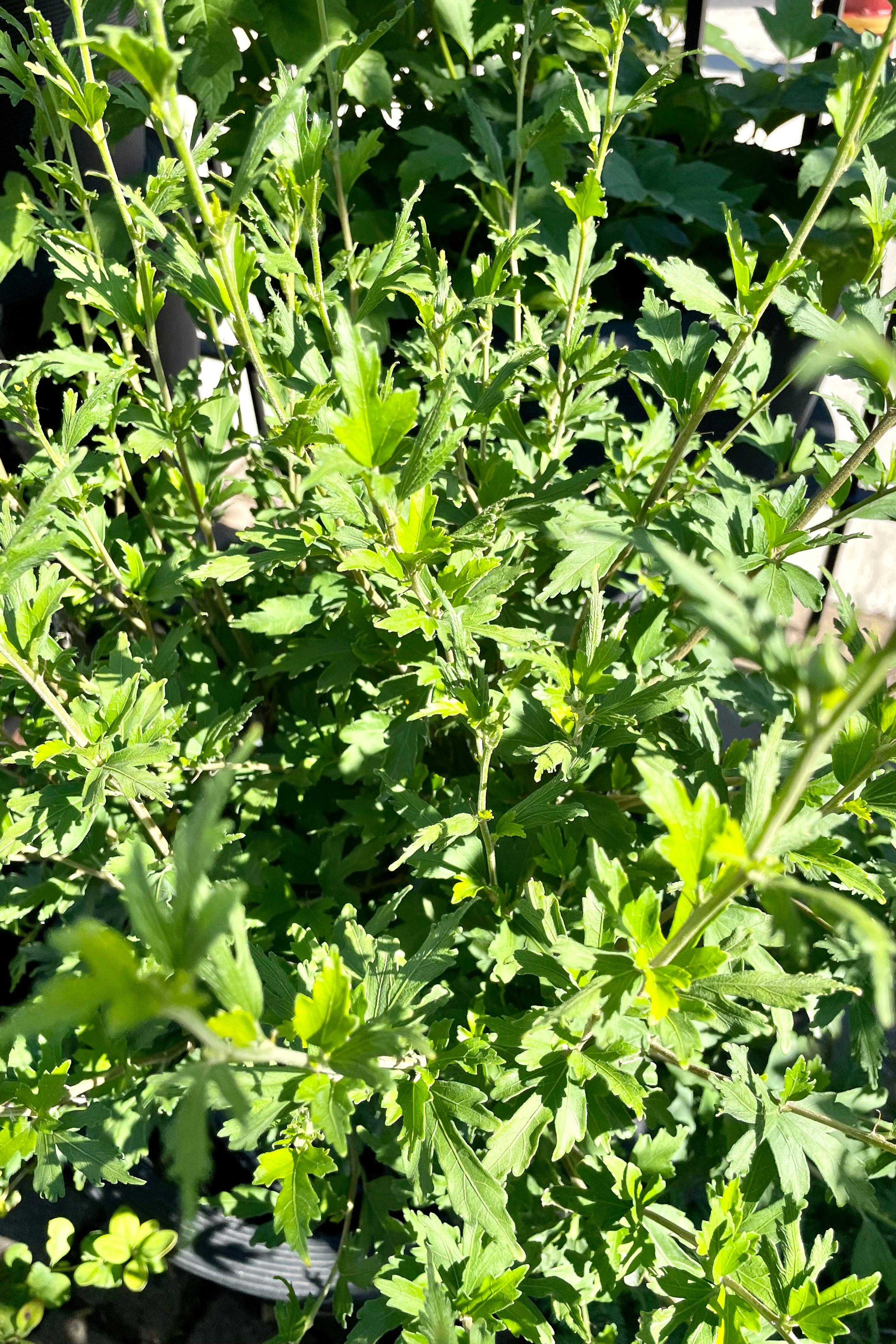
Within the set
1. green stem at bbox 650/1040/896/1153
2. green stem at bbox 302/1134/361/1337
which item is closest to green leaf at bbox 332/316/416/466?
green stem at bbox 650/1040/896/1153

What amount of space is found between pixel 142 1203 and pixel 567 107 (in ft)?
4.25

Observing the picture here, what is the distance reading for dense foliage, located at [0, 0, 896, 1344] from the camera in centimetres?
60

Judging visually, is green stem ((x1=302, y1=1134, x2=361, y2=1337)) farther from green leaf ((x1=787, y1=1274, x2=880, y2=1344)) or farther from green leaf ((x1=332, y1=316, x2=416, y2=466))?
green leaf ((x1=332, y1=316, x2=416, y2=466))

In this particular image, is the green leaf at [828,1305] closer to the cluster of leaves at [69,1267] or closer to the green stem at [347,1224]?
the green stem at [347,1224]

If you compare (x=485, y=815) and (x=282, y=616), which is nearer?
(x=485, y=815)

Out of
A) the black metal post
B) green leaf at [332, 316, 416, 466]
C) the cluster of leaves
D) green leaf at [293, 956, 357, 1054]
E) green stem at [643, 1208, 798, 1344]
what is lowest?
the cluster of leaves

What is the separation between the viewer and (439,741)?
1.23m

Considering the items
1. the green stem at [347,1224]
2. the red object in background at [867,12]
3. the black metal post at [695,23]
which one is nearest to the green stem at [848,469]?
the green stem at [347,1224]

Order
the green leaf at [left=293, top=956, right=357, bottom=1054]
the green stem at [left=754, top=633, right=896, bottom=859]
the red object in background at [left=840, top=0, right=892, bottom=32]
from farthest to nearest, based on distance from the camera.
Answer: the red object in background at [left=840, top=0, right=892, bottom=32] → the green leaf at [left=293, top=956, right=357, bottom=1054] → the green stem at [left=754, top=633, right=896, bottom=859]

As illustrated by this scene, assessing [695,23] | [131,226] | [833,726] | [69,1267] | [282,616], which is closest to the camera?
[833,726]

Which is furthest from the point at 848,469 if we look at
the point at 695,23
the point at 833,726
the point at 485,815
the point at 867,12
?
the point at 867,12

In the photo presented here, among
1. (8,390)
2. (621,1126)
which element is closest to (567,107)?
(8,390)

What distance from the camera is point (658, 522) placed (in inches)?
37.9

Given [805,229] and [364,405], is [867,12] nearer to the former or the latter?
[805,229]
